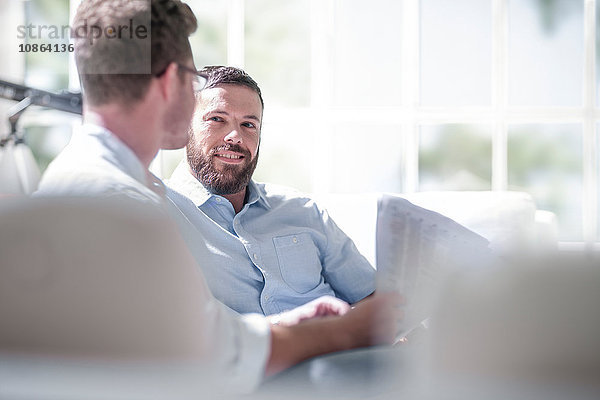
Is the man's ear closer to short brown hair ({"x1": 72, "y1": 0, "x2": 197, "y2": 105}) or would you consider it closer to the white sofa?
short brown hair ({"x1": 72, "y1": 0, "x2": 197, "y2": 105})

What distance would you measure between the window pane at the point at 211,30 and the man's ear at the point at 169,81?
134 inches

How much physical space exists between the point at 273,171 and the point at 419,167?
1.05m

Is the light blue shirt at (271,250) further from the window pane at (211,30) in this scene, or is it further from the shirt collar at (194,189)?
the window pane at (211,30)

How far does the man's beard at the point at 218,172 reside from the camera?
4.91 ft

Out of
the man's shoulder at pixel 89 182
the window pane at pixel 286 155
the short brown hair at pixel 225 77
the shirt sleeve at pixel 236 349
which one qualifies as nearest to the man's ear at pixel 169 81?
the man's shoulder at pixel 89 182

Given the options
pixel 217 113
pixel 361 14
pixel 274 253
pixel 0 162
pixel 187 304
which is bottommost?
pixel 274 253

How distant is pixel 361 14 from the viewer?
13.2 ft

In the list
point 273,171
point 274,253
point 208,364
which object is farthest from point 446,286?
point 273,171

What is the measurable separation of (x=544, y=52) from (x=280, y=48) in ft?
5.84

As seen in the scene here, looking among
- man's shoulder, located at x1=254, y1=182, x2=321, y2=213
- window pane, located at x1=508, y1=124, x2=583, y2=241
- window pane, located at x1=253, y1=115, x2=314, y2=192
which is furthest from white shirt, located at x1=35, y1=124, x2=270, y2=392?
window pane, located at x1=508, y1=124, x2=583, y2=241

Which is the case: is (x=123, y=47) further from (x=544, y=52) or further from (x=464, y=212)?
(x=544, y=52)

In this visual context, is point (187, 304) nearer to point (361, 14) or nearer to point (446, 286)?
point (446, 286)

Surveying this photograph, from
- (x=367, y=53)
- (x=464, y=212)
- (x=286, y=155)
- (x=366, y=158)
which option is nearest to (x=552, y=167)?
(x=366, y=158)

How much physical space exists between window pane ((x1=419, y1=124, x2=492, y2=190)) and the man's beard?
255cm
